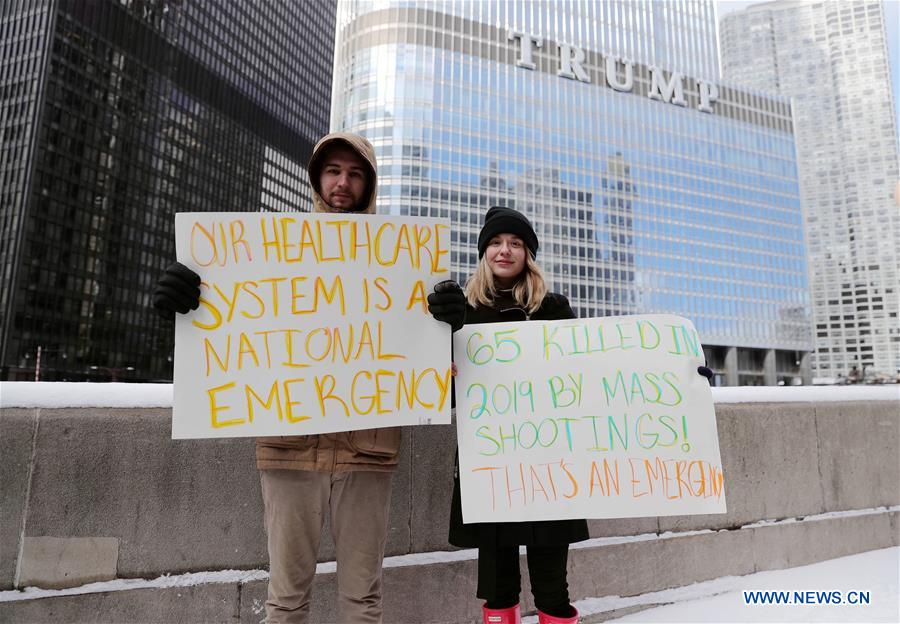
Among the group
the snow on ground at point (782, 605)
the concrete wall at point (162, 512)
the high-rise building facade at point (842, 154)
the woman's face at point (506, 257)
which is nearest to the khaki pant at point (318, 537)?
the concrete wall at point (162, 512)

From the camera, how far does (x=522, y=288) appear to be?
110 inches

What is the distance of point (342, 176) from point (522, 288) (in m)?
1.10

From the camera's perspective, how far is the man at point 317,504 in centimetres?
213

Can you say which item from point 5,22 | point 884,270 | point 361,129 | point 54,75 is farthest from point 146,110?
point 884,270

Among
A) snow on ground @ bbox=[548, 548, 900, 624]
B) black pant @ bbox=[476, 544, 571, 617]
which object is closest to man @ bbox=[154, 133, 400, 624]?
black pant @ bbox=[476, 544, 571, 617]

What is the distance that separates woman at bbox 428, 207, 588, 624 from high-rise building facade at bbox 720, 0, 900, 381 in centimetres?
18231

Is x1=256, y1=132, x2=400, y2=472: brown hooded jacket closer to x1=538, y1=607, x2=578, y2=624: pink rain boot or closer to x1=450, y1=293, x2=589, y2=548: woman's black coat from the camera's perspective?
x1=450, y1=293, x2=589, y2=548: woman's black coat

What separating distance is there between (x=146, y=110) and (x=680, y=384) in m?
102

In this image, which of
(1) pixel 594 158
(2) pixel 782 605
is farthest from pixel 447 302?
(1) pixel 594 158

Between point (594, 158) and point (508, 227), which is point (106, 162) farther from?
point (508, 227)

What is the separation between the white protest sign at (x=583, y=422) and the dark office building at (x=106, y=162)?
81.9 m

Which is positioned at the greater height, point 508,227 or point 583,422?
point 508,227

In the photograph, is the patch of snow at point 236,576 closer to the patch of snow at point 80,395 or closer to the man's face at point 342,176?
the patch of snow at point 80,395

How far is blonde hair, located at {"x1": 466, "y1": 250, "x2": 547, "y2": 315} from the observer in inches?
108
